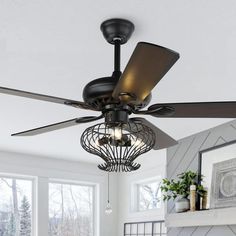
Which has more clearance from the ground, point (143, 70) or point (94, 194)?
point (143, 70)

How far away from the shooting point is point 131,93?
177cm

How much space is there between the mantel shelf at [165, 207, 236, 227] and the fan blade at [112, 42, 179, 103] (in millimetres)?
2261

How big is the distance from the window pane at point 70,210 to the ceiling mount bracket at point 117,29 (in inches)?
155

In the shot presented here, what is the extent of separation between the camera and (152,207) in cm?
562

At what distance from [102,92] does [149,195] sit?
414cm

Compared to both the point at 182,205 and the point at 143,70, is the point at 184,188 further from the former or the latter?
the point at 143,70

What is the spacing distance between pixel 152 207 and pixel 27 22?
3952mm

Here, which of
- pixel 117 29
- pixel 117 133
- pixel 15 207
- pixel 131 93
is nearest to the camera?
pixel 131 93

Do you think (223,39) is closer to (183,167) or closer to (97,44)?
(97,44)

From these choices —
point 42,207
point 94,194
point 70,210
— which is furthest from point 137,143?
point 94,194

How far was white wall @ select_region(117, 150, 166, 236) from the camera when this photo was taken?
5426mm

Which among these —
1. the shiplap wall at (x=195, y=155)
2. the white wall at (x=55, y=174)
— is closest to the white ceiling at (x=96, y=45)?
the shiplap wall at (x=195, y=155)

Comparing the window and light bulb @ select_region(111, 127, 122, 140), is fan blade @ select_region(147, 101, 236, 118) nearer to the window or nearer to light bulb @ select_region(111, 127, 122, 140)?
light bulb @ select_region(111, 127, 122, 140)

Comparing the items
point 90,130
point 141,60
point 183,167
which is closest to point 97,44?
point 90,130
